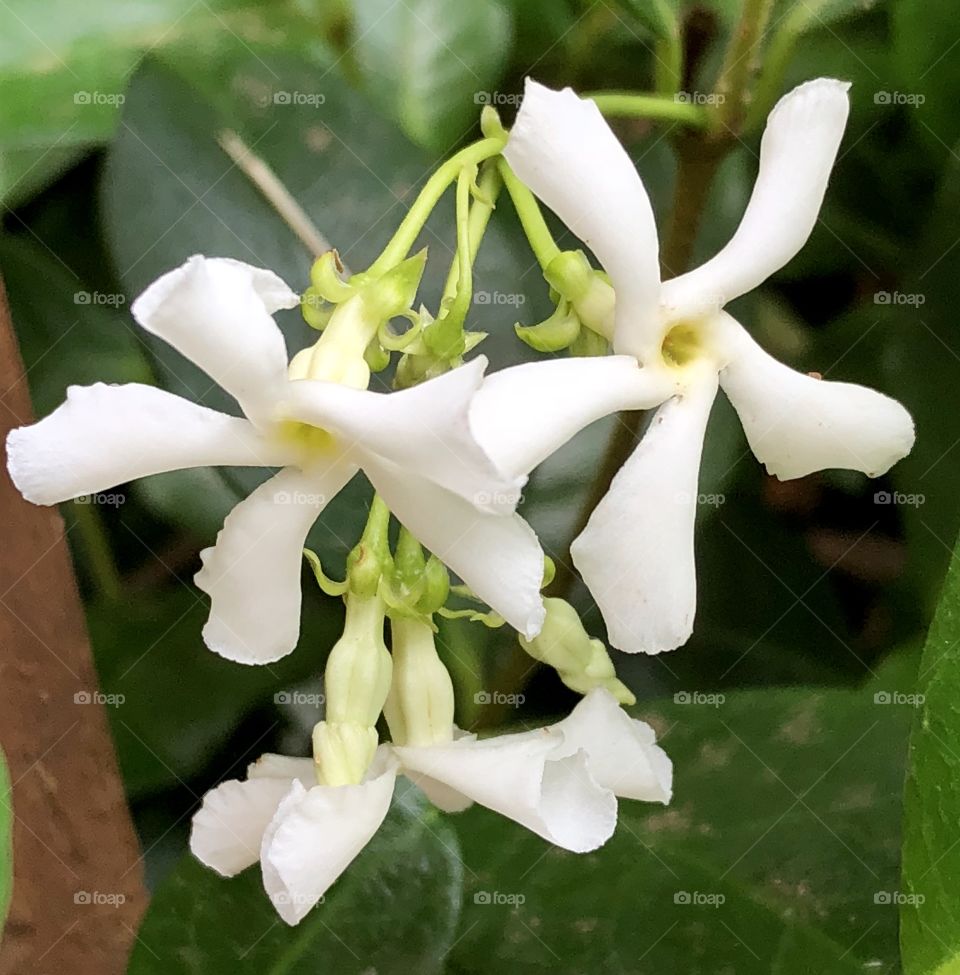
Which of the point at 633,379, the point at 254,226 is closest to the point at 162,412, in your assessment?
the point at 633,379

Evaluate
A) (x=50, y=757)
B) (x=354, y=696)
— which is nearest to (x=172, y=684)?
(x=50, y=757)

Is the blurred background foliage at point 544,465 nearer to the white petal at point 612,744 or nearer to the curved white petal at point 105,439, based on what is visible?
the white petal at point 612,744

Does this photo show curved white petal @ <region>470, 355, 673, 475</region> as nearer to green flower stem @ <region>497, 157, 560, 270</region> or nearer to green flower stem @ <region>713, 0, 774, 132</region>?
green flower stem @ <region>497, 157, 560, 270</region>

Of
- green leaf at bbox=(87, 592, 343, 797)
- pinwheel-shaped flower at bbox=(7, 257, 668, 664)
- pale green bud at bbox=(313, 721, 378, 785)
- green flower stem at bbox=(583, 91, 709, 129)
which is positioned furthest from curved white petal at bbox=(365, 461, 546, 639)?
green leaf at bbox=(87, 592, 343, 797)

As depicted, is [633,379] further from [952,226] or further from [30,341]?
[30,341]

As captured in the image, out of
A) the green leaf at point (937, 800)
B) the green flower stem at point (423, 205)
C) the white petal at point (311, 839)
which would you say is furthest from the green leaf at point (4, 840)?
the green leaf at point (937, 800)

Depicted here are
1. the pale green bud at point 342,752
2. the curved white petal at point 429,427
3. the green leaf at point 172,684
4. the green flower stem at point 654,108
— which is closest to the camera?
the curved white petal at point 429,427

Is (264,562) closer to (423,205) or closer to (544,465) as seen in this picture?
(423,205)
